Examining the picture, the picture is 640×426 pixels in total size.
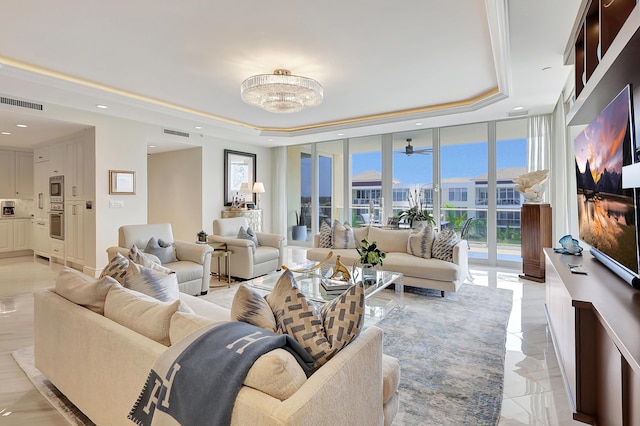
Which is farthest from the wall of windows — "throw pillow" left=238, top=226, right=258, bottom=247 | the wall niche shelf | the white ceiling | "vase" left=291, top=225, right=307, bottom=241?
the wall niche shelf

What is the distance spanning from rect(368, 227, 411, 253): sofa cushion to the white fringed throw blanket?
382cm

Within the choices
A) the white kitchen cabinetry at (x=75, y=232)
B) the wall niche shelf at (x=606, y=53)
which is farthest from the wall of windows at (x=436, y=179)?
the white kitchen cabinetry at (x=75, y=232)

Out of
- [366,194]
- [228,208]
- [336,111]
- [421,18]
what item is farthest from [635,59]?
[228,208]

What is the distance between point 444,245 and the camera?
4.21m

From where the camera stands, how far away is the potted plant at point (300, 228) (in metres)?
8.38

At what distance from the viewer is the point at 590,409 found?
1722 mm

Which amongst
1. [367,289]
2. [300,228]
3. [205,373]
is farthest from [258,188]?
[205,373]

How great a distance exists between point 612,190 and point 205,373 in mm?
2307

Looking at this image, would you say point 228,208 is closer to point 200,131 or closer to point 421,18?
point 200,131

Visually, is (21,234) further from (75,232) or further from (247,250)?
(247,250)

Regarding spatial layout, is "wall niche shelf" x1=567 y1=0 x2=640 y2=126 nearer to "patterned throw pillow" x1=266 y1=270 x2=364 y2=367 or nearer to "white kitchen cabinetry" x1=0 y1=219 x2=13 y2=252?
"patterned throw pillow" x1=266 y1=270 x2=364 y2=367

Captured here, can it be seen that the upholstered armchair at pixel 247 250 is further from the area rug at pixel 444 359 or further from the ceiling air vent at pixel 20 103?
the ceiling air vent at pixel 20 103

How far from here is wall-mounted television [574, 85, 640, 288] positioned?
166cm

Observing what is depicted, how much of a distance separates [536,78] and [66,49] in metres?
5.04
